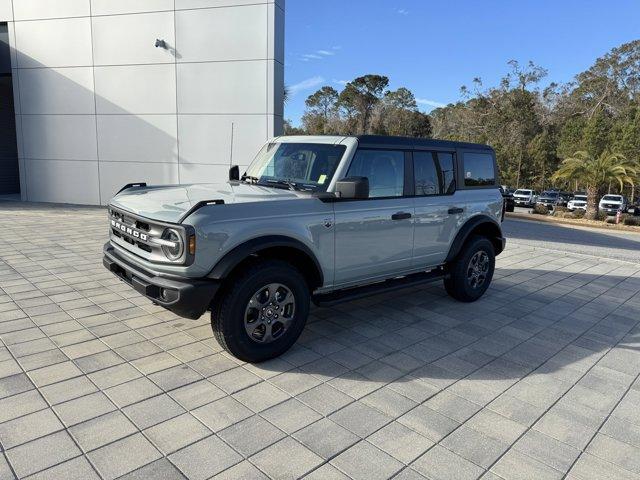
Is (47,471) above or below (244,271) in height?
below

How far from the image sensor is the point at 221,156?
13.0m

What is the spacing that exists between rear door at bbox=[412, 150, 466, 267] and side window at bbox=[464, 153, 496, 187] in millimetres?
276

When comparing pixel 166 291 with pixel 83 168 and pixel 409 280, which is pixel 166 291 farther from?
pixel 83 168

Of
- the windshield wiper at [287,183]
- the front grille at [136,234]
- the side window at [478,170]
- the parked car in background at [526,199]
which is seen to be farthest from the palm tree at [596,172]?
the front grille at [136,234]

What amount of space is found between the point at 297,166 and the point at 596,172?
2111 centimetres

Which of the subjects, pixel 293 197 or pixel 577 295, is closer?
pixel 293 197

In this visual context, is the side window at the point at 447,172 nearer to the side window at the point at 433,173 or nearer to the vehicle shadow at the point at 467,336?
the side window at the point at 433,173

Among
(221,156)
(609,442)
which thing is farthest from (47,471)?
(221,156)

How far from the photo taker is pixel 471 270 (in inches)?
226

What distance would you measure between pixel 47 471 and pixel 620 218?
77.9 ft

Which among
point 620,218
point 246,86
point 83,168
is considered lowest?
point 620,218

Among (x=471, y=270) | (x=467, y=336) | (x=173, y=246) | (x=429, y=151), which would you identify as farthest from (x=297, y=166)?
(x=471, y=270)

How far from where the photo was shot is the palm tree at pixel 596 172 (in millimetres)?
20875

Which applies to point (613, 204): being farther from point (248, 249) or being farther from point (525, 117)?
point (248, 249)
